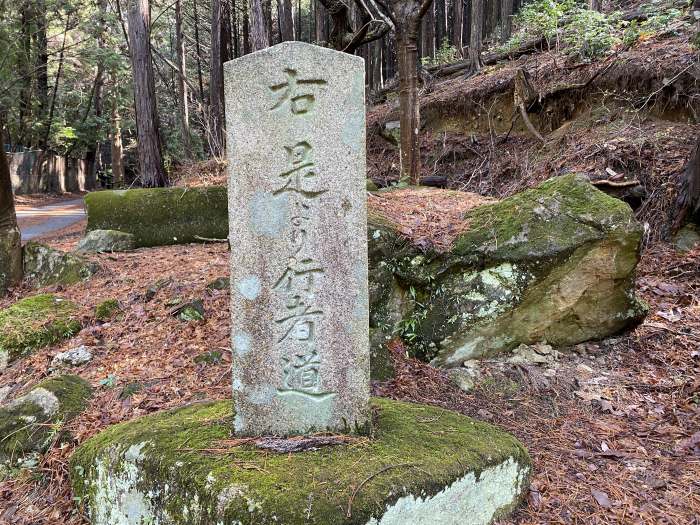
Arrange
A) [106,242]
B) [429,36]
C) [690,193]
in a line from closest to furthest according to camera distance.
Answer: [690,193], [106,242], [429,36]

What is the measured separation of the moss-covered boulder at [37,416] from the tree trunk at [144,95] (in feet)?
23.0

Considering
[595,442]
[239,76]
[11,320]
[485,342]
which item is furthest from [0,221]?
[595,442]

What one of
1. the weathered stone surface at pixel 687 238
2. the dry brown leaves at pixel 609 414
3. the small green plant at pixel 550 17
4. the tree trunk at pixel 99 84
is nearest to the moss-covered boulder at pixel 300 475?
the dry brown leaves at pixel 609 414

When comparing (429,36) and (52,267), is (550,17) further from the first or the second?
(52,267)

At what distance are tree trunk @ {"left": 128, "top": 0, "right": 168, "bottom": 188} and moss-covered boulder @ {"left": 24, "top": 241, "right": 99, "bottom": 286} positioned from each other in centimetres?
341

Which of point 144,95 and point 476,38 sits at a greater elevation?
point 476,38

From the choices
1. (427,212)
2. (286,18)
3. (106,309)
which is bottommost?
(106,309)

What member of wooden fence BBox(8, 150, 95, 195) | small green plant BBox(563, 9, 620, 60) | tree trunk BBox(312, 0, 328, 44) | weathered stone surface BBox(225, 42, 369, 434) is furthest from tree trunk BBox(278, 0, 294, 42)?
wooden fence BBox(8, 150, 95, 195)

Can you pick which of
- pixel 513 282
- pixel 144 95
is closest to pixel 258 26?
pixel 144 95

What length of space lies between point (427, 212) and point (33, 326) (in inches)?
172

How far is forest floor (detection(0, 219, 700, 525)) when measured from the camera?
3162 mm

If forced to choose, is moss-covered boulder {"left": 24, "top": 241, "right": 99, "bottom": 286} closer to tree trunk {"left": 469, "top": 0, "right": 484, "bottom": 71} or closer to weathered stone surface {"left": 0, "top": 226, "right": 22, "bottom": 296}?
weathered stone surface {"left": 0, "top": 226, "right": 22, "bottom": 296}

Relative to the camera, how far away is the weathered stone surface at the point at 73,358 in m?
4.87

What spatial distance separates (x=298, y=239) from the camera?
2.77m
